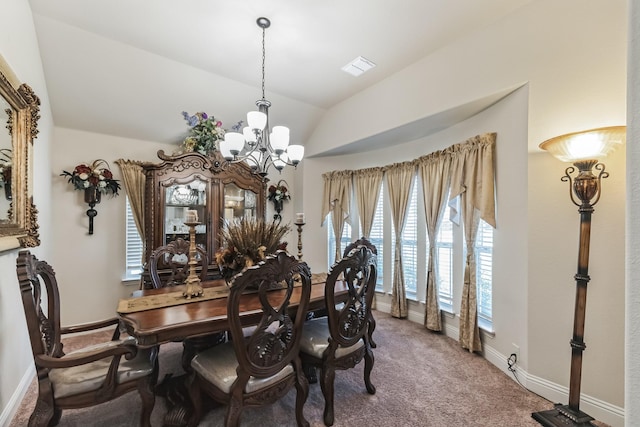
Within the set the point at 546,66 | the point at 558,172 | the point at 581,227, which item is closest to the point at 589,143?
the point at 558,172

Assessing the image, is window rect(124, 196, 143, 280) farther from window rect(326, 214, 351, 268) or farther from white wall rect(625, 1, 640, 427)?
white wall rect(625, 1, 640, 427)

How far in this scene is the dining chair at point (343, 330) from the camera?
1.86m

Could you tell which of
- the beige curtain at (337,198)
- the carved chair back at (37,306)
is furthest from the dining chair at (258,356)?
the beige curtain at (337,198)

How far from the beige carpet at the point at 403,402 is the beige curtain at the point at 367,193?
1956mm

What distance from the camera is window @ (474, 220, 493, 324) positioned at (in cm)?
280

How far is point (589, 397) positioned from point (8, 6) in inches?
189

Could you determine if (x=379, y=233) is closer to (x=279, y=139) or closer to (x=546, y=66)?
(x=279, y=139)

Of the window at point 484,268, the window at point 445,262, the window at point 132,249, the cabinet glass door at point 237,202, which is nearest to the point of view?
the window at point 484,268

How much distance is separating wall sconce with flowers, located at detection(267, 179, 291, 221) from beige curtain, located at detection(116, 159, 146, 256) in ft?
5.99

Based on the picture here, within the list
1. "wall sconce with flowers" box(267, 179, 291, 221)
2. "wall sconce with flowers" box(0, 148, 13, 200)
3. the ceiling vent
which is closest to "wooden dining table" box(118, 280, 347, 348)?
"wall sconce with flowers" box(0, 148, 13, 200)

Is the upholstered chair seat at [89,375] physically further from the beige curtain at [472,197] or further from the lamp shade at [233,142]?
the beige curtain at [472,197]

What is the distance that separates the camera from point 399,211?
389 centimetres

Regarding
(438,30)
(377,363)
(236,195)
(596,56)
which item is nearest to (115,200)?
(236,195)

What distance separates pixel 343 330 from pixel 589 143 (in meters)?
1.99
